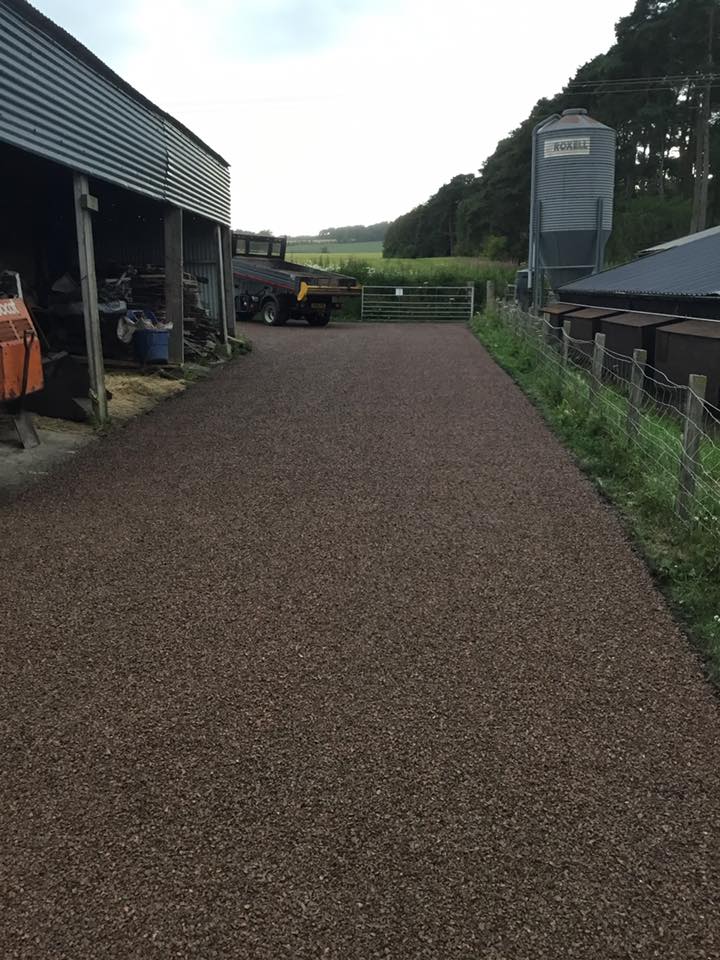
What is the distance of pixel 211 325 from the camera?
57.5 ft

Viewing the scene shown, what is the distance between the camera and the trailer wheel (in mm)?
26844

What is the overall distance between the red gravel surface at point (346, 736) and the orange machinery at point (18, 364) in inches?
70.8

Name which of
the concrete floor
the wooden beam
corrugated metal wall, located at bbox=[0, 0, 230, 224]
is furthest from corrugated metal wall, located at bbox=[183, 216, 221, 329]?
the concrete floor

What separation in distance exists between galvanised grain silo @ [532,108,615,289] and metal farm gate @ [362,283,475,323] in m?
10.4

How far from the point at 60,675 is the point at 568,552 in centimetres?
335

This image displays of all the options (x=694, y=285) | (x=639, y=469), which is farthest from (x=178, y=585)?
(x=694, y=285)

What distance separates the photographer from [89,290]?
9.75 meters

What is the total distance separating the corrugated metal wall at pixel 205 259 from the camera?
61.3 ft

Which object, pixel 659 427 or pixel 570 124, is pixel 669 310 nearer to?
pixel 659 427

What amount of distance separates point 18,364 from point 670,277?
10.0 m

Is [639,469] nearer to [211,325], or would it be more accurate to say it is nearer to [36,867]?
[36,867]

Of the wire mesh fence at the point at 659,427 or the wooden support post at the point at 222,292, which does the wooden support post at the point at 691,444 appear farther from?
the wooden support post at the point at 222,292

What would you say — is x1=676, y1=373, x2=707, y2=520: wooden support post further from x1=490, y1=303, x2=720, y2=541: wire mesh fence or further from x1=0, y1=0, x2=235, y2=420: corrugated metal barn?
x1=0, y1=0, x2=235, y2=420: corrugated metal barn

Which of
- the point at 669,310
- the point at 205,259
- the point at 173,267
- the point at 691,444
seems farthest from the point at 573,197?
the point at 691,444
